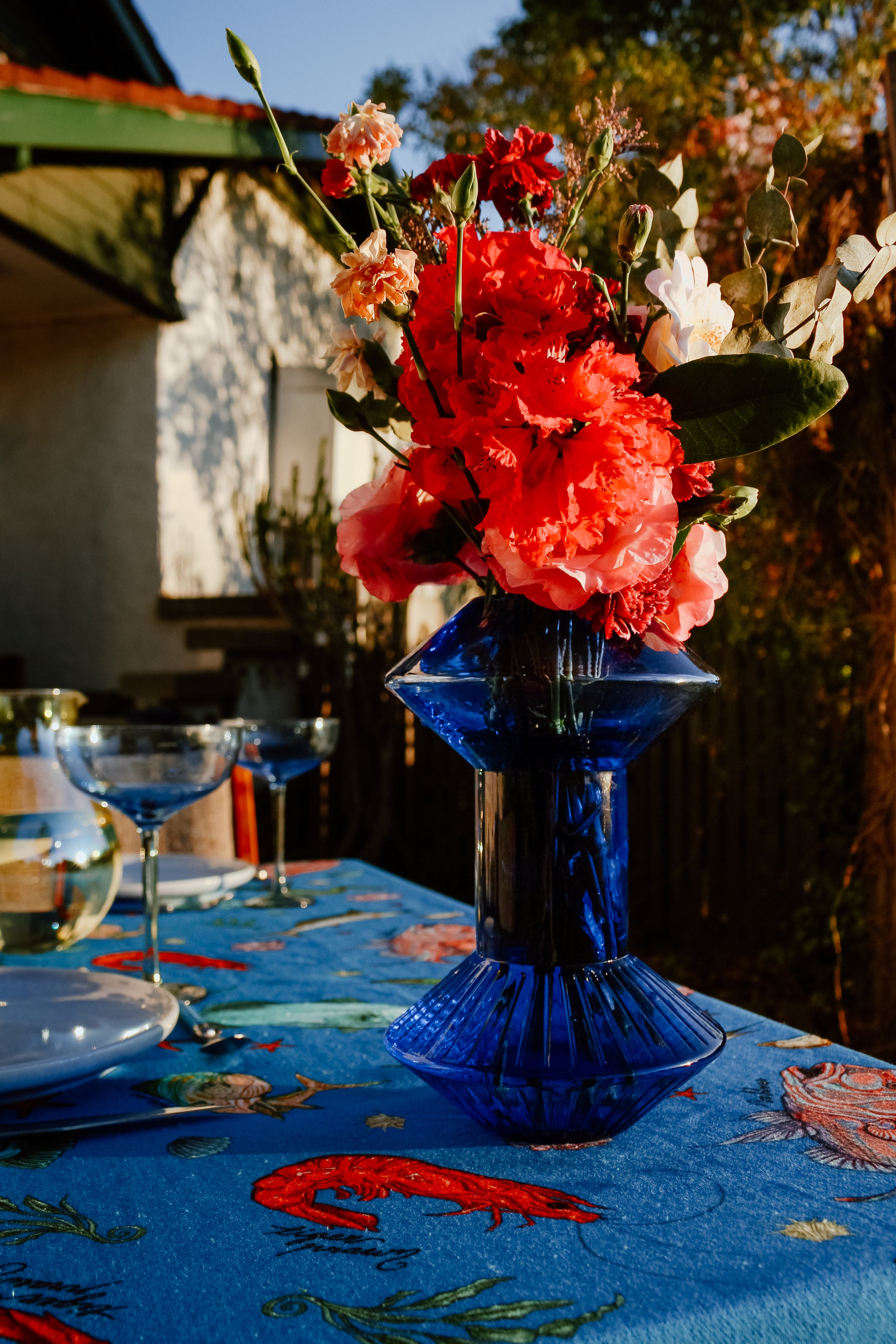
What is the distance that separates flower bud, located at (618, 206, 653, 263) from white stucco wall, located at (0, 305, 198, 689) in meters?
5.56

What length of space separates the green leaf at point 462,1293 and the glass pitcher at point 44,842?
2.50ft

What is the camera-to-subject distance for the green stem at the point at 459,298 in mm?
589

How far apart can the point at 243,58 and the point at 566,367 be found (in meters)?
0.27

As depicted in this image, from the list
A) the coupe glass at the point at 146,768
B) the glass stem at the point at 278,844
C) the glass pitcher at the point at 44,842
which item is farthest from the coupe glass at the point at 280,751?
the coupe glass at the point at 146,768

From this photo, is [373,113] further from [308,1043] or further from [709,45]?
[709,45]

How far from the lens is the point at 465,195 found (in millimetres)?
587

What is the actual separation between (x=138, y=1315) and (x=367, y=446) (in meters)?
7.47

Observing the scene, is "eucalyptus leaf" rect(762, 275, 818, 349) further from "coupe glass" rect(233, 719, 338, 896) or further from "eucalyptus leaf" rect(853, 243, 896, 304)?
"coupe glass" rect(233, 719, 338, 896)

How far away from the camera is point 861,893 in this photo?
297 centimetres

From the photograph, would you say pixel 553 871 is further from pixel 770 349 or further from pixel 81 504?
pixel 81 504

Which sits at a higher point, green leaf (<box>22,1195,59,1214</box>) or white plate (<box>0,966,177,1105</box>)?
white plate (<box>0,966,177,1105</box>)

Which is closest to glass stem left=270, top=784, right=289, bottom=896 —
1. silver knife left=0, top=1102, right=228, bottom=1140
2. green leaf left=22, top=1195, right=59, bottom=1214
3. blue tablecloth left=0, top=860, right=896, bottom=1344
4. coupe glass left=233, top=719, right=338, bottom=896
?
coupe glass left=233, top=719, right=338, bottom=896

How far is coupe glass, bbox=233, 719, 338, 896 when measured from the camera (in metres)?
1.60

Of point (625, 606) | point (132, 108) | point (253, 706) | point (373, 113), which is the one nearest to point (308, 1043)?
point (625, 606)
